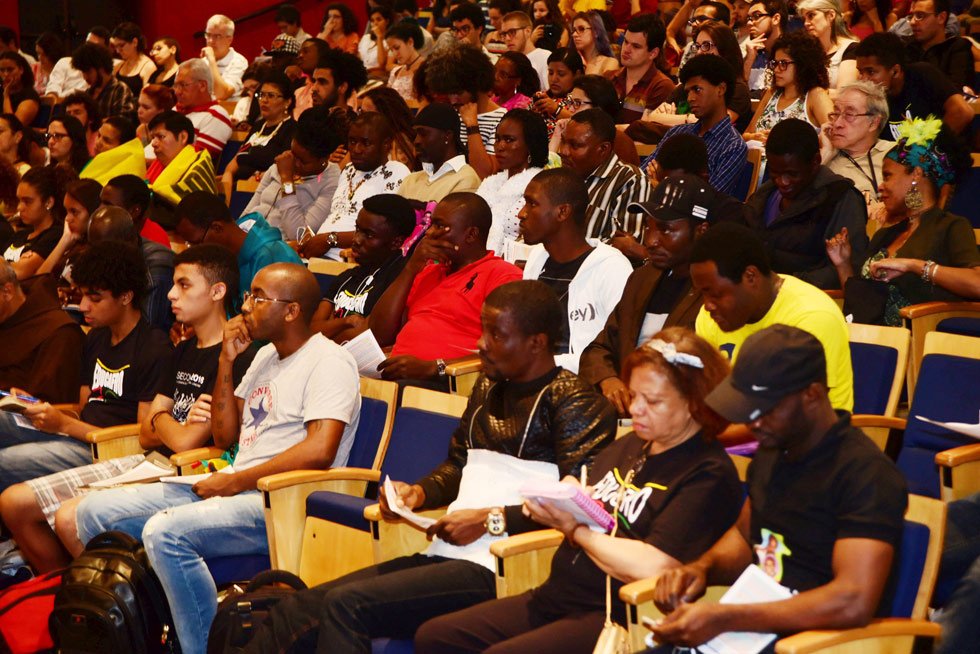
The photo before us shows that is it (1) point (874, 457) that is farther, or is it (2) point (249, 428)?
Answer: (2) point (249, 428)

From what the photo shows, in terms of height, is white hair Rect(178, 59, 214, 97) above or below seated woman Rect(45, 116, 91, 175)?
above

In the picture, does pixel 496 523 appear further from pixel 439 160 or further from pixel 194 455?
pixel 439 160

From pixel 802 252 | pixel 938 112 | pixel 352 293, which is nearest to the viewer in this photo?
pixel 802 252

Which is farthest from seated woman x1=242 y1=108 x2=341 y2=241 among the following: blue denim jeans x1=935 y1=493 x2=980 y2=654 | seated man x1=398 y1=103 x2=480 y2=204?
blue denim jeans x1=935 y1=493 x2=980 y2=654

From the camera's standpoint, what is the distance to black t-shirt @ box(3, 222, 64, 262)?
662cm

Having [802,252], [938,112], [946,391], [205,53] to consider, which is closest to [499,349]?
[946,391]

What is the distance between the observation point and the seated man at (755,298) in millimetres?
3312

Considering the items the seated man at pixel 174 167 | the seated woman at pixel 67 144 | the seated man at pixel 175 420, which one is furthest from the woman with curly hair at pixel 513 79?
the seated man at pixel 175 420

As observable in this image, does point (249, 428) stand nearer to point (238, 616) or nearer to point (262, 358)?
point (262, 358)

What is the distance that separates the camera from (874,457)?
2299 millimetres

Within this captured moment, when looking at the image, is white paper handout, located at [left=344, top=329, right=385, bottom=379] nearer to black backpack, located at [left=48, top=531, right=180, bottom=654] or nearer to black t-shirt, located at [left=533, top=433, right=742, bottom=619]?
black backpack, located at [left=48, top=531, right=180, bottom=654]

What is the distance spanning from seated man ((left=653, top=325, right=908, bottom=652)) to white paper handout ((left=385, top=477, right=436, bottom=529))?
88 centimetres

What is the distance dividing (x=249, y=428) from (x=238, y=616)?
3.15 feet

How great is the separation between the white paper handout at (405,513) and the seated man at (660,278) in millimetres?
960
